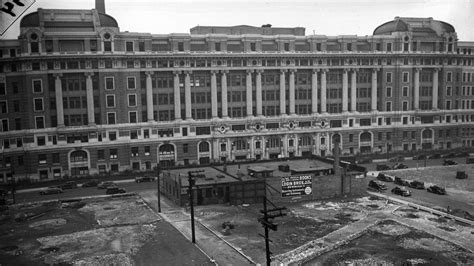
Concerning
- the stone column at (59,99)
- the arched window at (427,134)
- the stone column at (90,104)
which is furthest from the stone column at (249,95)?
the arched window at (427,134)

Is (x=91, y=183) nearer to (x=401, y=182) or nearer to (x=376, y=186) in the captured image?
(x=376, y=186)

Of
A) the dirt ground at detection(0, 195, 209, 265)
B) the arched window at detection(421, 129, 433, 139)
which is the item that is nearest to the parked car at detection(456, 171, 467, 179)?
the arched window at detection(421, 129, 433, 139)

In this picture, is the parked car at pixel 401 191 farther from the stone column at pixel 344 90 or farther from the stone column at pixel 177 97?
the stone column at pixel 177 97

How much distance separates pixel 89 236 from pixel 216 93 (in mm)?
56637

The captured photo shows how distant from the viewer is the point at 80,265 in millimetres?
45531

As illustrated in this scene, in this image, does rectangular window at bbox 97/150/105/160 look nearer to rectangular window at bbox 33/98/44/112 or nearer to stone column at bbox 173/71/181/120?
rectangular window at bbox 33/98/44/112

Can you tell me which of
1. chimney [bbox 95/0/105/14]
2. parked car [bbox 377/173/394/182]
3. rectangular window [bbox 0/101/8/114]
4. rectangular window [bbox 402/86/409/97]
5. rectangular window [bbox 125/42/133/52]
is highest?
chimney [bbox 95/0/105/14]

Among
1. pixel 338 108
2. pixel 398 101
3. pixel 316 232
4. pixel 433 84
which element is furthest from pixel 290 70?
pixel 316 232

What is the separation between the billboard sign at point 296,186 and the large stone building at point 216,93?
36.4 metres

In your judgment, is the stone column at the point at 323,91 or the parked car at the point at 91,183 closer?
the parked car at the point at 91,183

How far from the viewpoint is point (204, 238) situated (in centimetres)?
5391

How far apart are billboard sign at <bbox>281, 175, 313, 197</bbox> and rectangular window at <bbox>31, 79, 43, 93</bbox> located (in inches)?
2116

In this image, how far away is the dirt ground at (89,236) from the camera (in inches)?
1866

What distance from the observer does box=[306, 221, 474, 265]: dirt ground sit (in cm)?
4544
